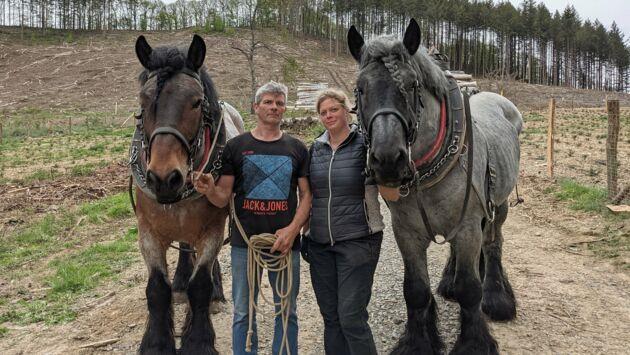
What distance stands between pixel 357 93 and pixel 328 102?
13.3 inches

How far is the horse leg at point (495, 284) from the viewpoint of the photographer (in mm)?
4156

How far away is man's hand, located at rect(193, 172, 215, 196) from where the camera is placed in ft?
9.07

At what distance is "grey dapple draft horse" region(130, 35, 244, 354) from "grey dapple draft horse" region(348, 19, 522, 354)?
40.9 inches

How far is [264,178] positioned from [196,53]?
93 cm

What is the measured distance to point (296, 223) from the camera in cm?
292

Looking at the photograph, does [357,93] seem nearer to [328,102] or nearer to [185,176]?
[328,102]

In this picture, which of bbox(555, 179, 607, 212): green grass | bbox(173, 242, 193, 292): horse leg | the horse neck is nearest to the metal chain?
the horse neck

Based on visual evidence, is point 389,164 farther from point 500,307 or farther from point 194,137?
point 500,307

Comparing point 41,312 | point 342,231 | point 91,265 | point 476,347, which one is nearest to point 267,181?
point 342,231

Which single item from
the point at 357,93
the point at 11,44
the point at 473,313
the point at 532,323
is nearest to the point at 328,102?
the point at 357,93

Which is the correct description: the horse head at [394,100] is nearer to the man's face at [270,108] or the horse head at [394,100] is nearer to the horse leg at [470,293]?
the man's face at [270,108]

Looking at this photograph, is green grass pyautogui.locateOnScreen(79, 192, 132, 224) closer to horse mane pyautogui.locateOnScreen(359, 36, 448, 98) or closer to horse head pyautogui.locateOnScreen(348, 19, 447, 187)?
horse head pyautogui.locateOnScreen(348, 19, 447, 187)

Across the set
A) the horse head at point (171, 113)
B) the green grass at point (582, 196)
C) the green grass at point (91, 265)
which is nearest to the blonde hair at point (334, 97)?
the horse head at point (171, 113)

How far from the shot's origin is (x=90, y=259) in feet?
19.3
